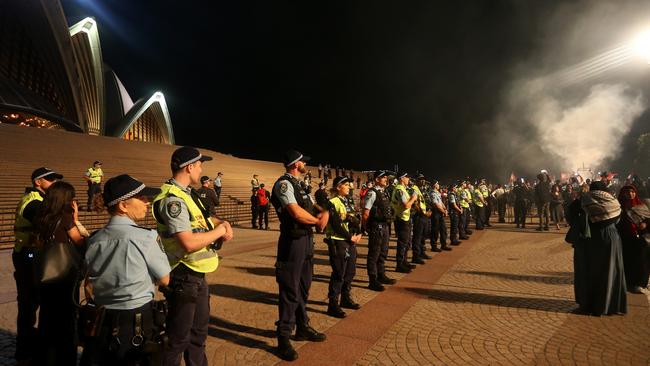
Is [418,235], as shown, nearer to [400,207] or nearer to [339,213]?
[400,207]

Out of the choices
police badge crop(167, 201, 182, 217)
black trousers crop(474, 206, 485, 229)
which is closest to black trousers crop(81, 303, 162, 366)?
police badge crop(167, 201, 182, 217)

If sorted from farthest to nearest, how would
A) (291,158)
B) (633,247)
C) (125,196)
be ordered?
(633,247) → (291,158) → (125,196)

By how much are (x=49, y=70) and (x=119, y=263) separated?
175ft

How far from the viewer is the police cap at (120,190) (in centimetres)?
218

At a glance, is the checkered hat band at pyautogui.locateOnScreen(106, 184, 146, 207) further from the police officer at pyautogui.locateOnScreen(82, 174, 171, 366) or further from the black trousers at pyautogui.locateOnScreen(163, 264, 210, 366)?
the black trousers at pyautogui.locateOnScreen(163, 264, 210, 366)

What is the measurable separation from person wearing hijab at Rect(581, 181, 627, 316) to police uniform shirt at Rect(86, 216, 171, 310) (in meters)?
5.52

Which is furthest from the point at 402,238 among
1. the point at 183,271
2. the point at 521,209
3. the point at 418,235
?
the point at 521,209

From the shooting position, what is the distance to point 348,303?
5.26 metres

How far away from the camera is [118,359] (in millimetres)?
2062

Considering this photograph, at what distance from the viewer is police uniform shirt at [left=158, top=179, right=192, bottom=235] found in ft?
8.37

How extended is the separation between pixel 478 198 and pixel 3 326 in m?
14.1

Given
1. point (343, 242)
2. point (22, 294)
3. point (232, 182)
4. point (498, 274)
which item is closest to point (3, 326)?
point (22, 294)

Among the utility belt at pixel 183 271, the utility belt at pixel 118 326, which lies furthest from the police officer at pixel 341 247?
the utility belt at pixel 118 326

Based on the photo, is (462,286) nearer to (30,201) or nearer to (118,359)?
(118,359)
